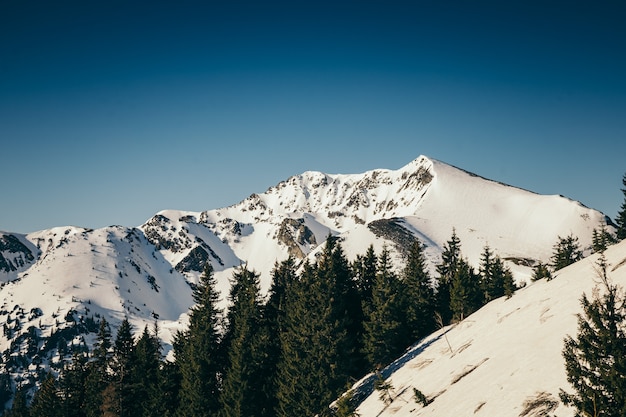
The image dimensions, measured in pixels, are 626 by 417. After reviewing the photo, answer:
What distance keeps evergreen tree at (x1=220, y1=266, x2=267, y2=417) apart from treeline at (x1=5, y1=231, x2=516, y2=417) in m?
0.10

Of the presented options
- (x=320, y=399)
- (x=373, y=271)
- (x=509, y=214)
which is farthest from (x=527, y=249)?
(x=320, y=399)

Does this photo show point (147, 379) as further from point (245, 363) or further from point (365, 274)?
point (365, 274)

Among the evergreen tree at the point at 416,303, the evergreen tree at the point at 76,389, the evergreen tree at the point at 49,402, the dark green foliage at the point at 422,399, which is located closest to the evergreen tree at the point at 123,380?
the evergreen tree at the point at 76,389

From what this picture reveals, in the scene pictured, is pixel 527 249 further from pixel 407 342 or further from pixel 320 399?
pixel 320 399

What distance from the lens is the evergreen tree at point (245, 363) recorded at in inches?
1592

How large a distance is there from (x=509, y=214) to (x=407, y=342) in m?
159

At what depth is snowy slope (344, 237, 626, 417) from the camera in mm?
22125

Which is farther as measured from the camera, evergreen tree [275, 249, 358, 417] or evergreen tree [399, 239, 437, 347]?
evergreen tree [399, 239, 437, 347]

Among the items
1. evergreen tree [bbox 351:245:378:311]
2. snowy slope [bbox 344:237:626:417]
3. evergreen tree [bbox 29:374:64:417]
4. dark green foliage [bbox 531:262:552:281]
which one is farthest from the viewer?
evergreen tree [bbox 29:374:64:417]

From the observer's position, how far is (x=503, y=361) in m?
27.0

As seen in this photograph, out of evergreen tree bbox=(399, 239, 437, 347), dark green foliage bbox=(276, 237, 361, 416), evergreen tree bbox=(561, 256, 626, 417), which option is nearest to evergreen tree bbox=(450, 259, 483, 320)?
evergreen tree bbox=(399, 239, 437, 347)

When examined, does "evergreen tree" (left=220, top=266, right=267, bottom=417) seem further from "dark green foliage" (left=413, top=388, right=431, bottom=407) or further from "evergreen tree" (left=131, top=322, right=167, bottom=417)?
"dark green foliage" (left=413, top=388, right=431, bottom=407)

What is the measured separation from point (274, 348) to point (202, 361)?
7563 millimetres

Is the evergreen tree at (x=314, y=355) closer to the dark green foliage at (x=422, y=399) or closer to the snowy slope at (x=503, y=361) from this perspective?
the snowy slope at (x=503, y=361)
